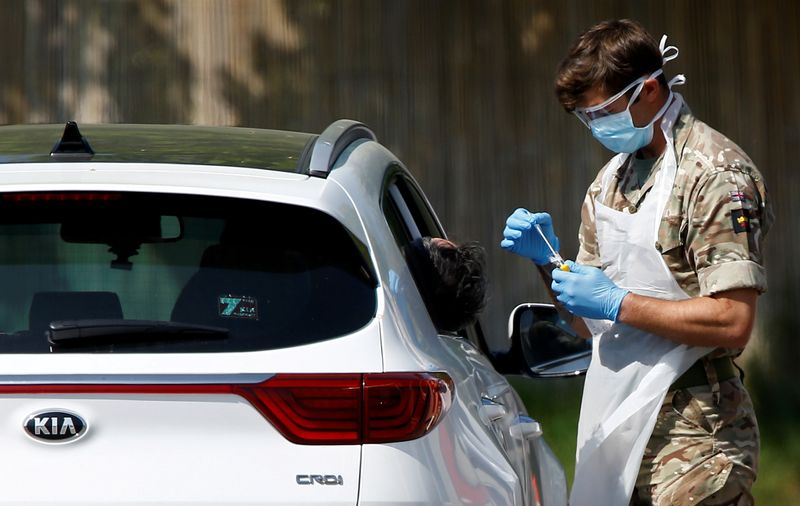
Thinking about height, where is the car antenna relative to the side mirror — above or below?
above

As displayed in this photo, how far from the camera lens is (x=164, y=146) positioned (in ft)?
9.89

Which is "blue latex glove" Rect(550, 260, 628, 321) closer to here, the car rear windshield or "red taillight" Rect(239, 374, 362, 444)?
the car rear windshield

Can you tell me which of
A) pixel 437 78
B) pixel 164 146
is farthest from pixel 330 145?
pixel 437 78

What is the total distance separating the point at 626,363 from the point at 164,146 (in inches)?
52.9

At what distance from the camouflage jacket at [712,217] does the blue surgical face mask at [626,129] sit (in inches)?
3.0

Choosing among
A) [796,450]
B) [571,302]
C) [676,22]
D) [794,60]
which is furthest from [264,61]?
[571,302]

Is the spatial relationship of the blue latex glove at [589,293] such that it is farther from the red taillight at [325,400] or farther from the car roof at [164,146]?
the red taillight at [325,400]

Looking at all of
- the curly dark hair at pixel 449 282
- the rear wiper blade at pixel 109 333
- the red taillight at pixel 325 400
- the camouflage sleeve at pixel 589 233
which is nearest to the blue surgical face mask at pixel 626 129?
the camouflage sleeve at pixel 589 233

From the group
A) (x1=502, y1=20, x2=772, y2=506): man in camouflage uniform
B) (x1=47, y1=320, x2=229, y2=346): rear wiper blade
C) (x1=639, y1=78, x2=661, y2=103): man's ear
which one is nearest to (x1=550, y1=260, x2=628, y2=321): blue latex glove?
(x1=502, y1=20, x2=772, y2=506): man in camouflage uniform

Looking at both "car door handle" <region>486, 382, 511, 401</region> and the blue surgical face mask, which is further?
the blue surgical face mask

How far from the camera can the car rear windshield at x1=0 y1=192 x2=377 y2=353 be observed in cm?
247

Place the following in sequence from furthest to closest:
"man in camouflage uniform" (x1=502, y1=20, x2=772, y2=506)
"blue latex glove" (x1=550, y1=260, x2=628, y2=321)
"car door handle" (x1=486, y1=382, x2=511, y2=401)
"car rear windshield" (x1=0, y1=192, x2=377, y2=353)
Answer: "blue latex glove" (x1=550, y1=260, x2=628, y2=321) < "man in camouflage uniform" (x1=502, y1=20, x2=772, y2=506) < "car door handle" (x1=486, y1=382, x2=511, y2=401) < "car rear windshield" (x1=0, y1=192, x2=377, y2=353)

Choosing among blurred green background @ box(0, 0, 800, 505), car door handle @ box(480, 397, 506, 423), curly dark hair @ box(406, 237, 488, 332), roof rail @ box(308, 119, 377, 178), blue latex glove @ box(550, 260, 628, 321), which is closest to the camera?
roof rail @ box(308, 119, 377, 178)

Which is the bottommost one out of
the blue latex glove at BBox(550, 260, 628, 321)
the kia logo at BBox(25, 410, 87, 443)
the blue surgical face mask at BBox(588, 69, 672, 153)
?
the blue latex glove at BBox(550, 260, 628, 321)
